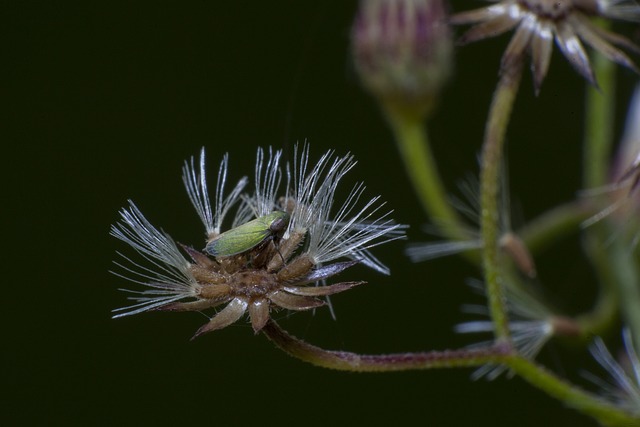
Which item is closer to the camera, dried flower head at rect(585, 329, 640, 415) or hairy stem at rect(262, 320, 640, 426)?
hairy stem at rect(262, 320, 640, 426)

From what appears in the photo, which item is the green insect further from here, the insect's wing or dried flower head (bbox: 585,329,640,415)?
dried flower head (bbox: 585,329,640,415)

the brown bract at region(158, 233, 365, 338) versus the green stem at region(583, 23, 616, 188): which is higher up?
the green stem at region(583, 23, 616, 188)

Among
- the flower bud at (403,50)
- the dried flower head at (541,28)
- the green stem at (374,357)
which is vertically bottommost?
Answer: the green stem at (374,357)

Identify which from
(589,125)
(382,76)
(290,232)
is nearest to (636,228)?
(589,125)

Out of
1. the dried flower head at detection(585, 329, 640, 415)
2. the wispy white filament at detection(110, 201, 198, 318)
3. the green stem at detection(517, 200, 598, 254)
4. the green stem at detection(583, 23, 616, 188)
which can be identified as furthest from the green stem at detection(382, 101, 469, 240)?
the wispy white filament at detection(110, 201, 198, 318)

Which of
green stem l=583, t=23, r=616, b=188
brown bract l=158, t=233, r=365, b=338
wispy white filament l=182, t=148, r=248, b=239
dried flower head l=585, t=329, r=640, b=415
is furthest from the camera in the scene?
green stem l=583, t=23, r=616, b=188

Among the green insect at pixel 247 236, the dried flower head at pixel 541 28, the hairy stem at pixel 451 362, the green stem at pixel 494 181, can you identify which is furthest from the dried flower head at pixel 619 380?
the green insect at pixel 247 236

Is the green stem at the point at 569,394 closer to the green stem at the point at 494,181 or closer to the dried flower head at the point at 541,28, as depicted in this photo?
the green stem at the point at 494,181
